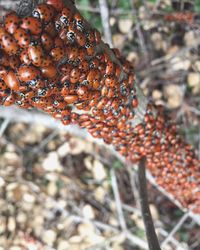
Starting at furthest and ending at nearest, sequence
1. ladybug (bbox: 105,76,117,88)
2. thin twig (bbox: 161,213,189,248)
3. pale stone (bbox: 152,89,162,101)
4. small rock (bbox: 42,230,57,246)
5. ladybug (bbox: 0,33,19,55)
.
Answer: pale stone (bbox: 152,89,162,101) → small rock (bbox: 42,230,57,246) → thin twig (bbox: 161,213,189,248) → ladybug (bbox: 105,76,117,88) → ladybug (bbox: 0,33,19,55)

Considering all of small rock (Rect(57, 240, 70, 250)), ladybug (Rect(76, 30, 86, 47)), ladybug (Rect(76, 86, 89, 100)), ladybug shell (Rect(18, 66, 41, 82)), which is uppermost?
ladybug (Rect(76, 30, 86, 47))

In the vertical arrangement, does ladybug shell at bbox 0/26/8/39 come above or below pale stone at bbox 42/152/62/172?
above

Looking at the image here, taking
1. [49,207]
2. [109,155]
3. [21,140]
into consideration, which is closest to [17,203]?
[49,207]

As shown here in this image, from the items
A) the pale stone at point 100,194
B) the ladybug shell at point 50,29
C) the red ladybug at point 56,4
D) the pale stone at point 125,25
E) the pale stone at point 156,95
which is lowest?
the pale stone at point 100,194

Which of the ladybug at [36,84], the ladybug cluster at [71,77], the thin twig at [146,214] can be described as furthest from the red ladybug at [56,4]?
the thin twig at [146,214]

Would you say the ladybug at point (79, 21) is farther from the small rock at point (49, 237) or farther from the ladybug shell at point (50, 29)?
the small rock at point (49, 237)

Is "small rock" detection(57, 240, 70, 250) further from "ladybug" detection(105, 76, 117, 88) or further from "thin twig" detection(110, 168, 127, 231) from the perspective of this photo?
"ladybug" detection(105, 76, 117, 88)

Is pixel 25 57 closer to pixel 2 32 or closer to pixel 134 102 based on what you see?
pixel 2 32

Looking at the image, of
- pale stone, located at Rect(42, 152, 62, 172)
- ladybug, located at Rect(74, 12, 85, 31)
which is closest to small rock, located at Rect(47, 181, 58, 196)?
pale stone, located at Rect(42, 152, 62, 172)
